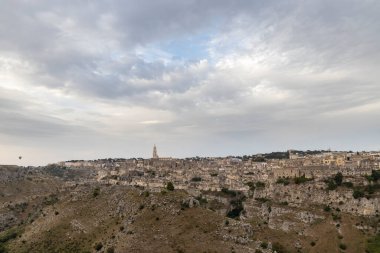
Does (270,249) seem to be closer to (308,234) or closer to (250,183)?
(308,234)

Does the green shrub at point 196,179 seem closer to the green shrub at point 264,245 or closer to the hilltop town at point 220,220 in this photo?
the hilltop town at point 220,220

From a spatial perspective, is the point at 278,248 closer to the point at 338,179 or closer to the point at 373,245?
the point at 373,245

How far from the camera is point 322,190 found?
11406cm

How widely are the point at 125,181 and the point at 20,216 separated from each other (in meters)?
35.5

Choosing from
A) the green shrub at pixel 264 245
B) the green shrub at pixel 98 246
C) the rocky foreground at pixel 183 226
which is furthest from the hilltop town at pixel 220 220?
the green shrub at pixel 264 245

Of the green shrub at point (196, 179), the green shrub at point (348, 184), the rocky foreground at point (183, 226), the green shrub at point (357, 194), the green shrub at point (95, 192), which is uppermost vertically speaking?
the green shrub at point (196, 179)

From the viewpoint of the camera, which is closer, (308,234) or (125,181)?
(308,234)

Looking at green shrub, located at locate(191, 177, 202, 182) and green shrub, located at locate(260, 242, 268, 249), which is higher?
green shrub, located at locate(191, 177, 202, 182)

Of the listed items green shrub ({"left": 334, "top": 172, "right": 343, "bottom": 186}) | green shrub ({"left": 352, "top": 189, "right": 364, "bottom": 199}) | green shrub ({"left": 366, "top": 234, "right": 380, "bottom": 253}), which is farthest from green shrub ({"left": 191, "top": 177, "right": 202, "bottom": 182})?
green shrub ({"left": 366, "top": 234, "right": 380, "bottom": 253})

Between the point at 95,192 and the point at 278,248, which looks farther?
the point at 95,192

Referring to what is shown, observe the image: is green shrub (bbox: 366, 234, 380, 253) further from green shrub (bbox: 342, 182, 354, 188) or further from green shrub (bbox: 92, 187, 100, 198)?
green shrub (bbox: 92, 187, 100, 198)

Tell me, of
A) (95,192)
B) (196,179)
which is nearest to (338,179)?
(95,192)

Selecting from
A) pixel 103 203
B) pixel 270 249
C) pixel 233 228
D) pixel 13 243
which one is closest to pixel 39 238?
pixel 13 243

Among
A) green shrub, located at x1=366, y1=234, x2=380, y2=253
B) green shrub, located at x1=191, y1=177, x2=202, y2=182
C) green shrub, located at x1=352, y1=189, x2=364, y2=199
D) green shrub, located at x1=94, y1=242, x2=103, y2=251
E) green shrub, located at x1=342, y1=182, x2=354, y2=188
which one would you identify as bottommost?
green shrub, located at x1=366, y1=234, x2=380, y2=253
